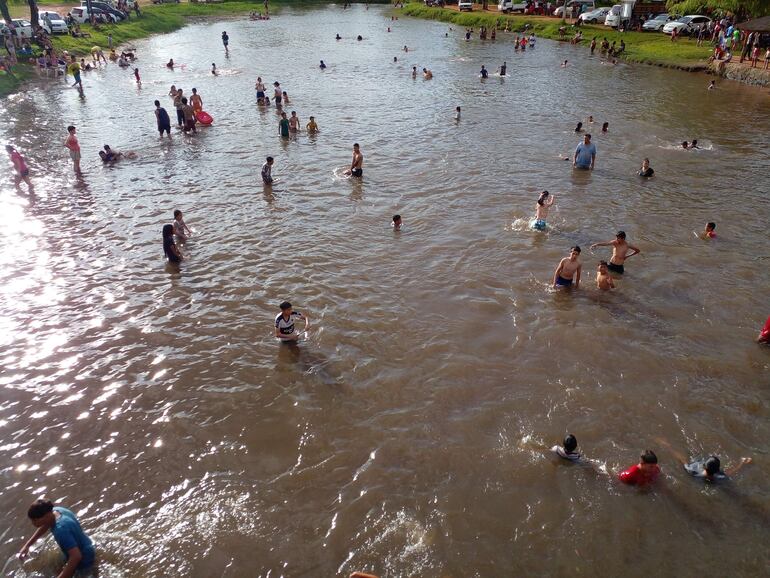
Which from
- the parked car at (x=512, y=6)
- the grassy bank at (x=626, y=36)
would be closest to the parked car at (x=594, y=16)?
the grassy bank at (x=626, y=36)

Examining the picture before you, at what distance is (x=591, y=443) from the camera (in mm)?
8336

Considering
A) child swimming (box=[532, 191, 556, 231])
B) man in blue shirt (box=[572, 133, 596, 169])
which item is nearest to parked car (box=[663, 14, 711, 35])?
man in blue shirt (box=[572, 133, 596, 169])

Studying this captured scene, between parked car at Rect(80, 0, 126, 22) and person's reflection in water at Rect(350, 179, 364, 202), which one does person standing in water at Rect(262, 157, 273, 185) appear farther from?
parked car at Rect(80, 0, 126, 22)

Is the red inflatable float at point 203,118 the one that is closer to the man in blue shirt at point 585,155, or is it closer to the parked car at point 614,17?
the man in blue shirt at point 585,155

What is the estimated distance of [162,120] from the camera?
22.9 metres

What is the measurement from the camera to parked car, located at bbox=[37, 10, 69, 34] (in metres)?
44.2

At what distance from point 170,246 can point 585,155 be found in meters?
15.1

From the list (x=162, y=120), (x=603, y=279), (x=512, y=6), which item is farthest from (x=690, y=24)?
(x=603, y=279)

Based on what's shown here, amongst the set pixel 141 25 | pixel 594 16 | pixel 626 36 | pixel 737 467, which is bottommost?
pixel 737 467

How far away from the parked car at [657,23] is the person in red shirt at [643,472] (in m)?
55.3

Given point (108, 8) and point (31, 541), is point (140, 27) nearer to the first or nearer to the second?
point (108, 8)

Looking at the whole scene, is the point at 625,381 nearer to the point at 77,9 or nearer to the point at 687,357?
the point at 687,357

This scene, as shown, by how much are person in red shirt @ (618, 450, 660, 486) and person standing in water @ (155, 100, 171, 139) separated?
891 inches

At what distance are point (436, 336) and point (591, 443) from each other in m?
3.71
